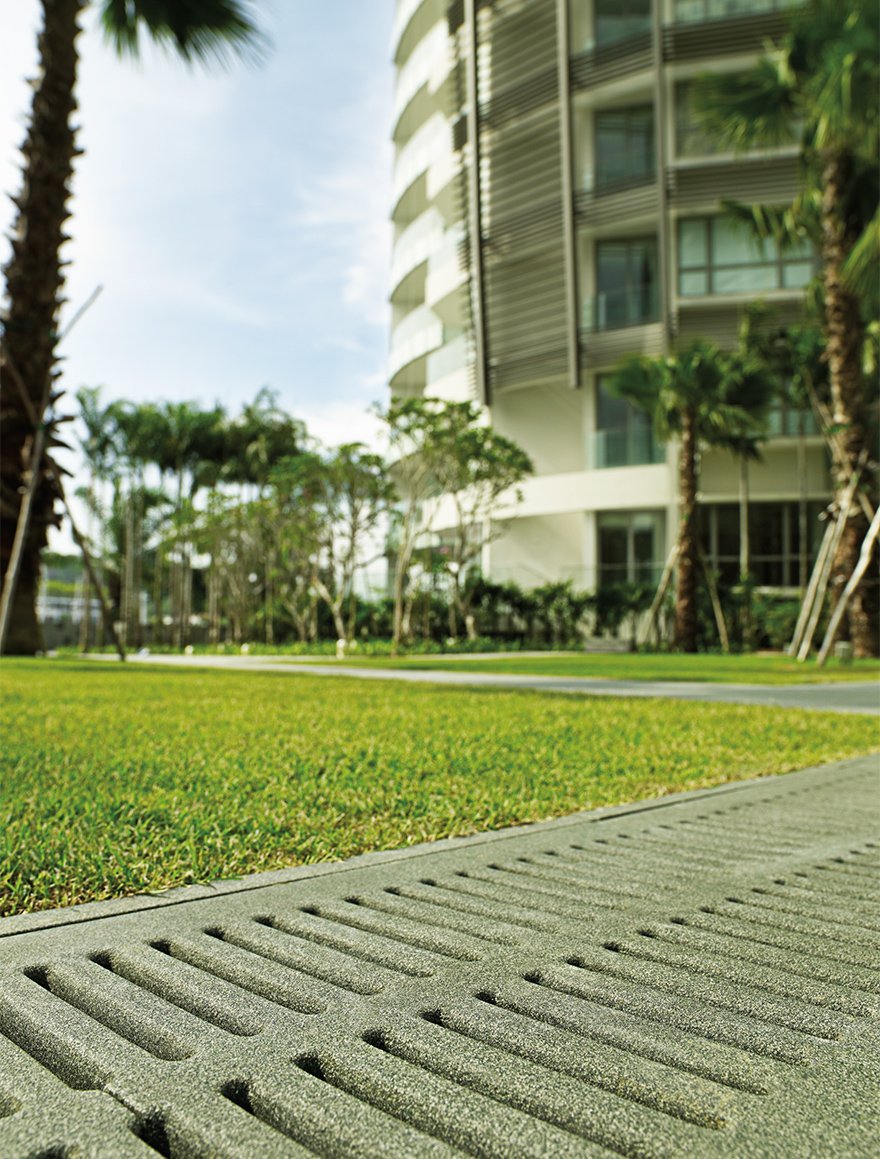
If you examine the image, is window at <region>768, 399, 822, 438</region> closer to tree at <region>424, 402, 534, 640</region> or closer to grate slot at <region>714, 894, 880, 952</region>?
tree at <region>424, 402, 534, 640</region>

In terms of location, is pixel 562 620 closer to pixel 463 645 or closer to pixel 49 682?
pixel 463 645

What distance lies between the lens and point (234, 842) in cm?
303

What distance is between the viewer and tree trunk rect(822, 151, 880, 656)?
1703 centimetres

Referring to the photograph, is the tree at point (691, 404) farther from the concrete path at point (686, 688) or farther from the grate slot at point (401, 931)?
the grate slot at point (401, 931)

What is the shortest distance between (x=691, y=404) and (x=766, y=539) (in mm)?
8149

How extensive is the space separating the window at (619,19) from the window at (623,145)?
2.04 metres

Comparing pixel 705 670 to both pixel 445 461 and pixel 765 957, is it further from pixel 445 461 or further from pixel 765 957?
pixel 765 957

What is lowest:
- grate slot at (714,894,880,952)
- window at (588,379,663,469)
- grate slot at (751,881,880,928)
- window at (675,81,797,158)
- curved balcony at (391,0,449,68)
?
grate slot at (751,881,880,928)

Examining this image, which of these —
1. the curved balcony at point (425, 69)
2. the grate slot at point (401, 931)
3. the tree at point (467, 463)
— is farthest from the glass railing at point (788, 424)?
the grate slot at point (401, 931)

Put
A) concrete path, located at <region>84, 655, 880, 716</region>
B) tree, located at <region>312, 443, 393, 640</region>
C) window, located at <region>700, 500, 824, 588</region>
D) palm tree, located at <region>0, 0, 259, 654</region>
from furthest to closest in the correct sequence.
Answer: window, located at <region>700, 500, 824, 588</region>, tree, located at <region>312, 443, 393, 640</region>, palm tree, located at <region>0, 0, 259, 654</region>, concrete path, located at <region>84, 655, 880, 716</region>

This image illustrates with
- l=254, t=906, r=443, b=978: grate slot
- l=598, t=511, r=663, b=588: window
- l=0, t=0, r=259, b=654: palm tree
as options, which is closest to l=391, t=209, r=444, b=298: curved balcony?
l=598, t=511, r=663, b=588: window

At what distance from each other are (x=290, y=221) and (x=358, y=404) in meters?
4.80

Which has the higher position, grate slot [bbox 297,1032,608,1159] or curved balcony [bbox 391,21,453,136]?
curved balcony [bbox 391,21,453,136]

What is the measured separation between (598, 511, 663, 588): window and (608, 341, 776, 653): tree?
5863 millimetres
